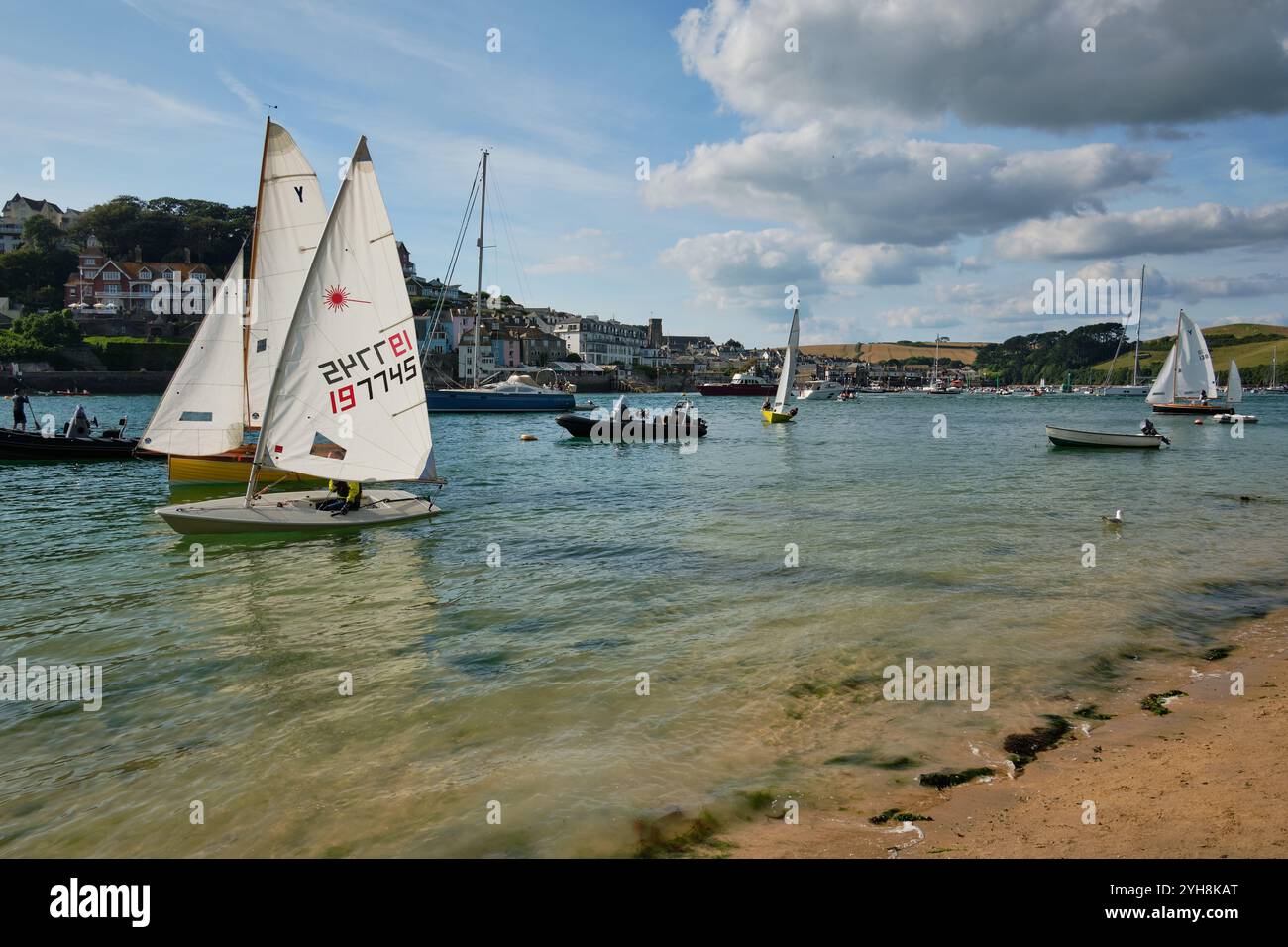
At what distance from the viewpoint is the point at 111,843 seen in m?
6.43

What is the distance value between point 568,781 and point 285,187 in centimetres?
1874

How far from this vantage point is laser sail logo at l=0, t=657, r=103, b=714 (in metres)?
9.48

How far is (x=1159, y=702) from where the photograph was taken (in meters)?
Answer: 8.98

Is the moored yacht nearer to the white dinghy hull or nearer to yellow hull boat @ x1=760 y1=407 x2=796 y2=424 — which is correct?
yellow hull boat @ x1=760 y1=407 x2=796 y2=424

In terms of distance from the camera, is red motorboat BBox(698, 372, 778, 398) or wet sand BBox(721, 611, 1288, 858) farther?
red motorboat BBox(698, 372, 778, 398)

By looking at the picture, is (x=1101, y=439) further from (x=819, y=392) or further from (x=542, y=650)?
(x=819, y=392)

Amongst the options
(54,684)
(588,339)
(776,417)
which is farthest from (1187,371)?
(588,339)

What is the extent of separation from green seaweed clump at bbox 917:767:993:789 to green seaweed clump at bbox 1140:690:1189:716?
3.06 m

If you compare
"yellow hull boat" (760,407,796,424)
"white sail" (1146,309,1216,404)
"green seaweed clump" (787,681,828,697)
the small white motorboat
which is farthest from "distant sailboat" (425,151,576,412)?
"green seaweed clump" (787,681,828,697)

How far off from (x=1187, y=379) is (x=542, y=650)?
88.6m
